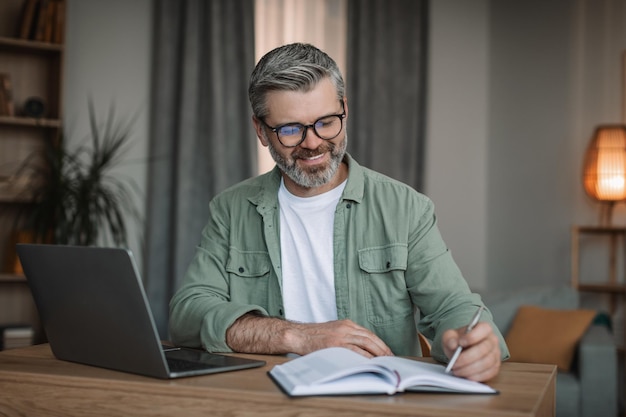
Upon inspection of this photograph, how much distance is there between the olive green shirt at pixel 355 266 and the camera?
1.87m

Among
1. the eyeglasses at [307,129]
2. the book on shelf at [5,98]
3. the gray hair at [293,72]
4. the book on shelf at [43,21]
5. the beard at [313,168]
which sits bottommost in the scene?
the beard at [313,168]

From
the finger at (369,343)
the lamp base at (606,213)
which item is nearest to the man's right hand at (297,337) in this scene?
the finger at (369,343)

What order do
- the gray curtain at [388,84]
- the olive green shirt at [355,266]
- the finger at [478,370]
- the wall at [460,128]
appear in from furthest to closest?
1. the wall at [460,128]
2. the gray curtain at [388,84]
3. the olive green shirt at [355,266]
4. the finger at [478,370]

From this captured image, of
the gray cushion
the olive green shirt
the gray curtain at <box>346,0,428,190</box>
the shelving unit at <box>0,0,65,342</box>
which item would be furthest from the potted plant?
the olive green shirt

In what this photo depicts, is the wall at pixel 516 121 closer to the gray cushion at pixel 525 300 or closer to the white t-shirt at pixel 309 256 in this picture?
the gray cushion at pixel 525 300

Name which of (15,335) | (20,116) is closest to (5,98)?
(20,116)

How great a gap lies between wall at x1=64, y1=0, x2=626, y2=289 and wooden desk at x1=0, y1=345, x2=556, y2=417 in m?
4.31

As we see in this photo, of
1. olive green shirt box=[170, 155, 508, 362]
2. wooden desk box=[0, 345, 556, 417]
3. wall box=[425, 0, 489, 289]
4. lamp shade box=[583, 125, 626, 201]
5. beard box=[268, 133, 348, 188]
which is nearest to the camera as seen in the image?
wooden desk box=[0, 345, 556, 417]

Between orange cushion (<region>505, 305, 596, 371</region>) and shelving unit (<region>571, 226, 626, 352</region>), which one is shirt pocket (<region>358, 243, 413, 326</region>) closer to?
orange cushion (<region>505, 305, 596, 371</region>)

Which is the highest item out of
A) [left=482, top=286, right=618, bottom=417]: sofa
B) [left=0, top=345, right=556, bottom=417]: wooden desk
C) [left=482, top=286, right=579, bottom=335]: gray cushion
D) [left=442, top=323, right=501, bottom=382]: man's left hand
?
[left=442, top=323, right=501, bottom=382]: man's left hand

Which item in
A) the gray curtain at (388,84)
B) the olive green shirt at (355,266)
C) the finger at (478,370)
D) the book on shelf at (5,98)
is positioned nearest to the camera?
the finger at (478,370)

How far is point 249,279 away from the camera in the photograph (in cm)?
207

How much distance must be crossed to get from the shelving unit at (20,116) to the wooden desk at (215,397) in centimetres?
318

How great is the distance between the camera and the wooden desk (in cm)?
118
